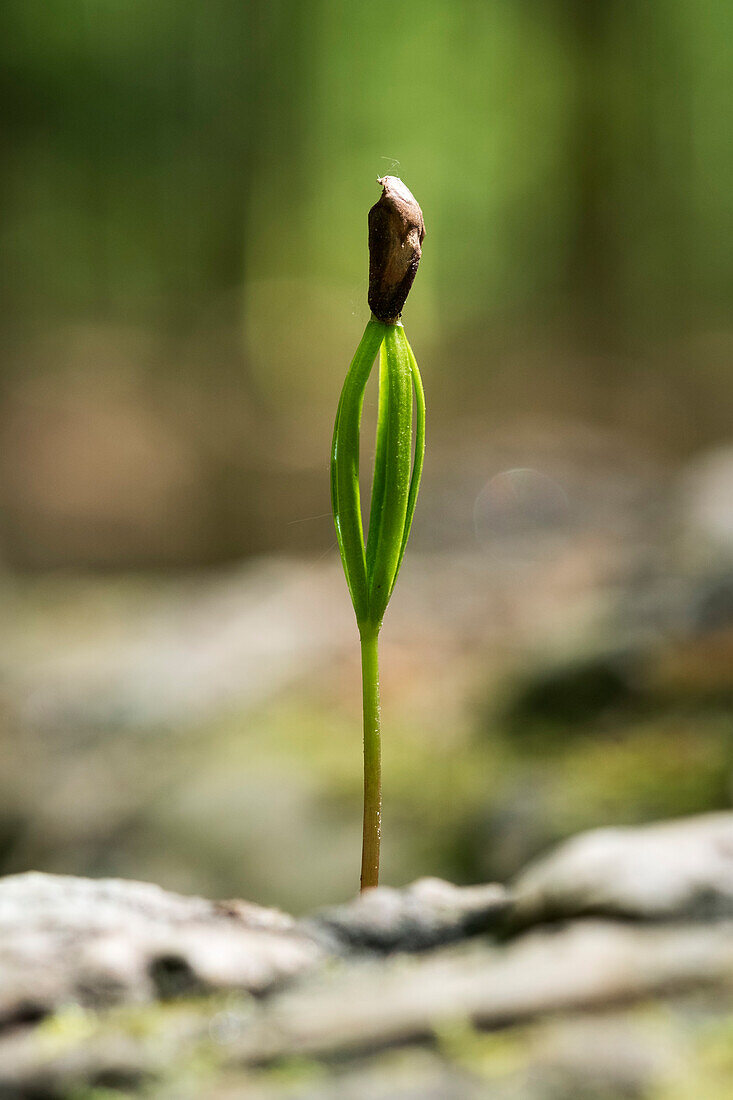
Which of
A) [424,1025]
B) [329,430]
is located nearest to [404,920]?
[424,1025]

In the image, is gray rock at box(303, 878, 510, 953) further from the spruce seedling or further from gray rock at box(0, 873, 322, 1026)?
the spruce seedling

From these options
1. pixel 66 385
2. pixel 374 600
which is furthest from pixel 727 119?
pixel 374 600

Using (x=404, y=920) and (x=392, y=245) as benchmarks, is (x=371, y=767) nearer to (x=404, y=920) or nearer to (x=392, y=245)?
(x=404, y=920)

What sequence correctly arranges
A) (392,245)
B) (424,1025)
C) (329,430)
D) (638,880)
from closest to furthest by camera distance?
1. (424,1025)
2. (638,880)
3. (392,245)
4. (329,430)

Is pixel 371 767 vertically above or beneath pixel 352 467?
beneath

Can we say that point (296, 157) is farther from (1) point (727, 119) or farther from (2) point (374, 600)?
(2) point (374, 600)

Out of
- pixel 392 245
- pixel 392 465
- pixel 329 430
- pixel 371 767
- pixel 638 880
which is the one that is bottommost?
pixel 638 880

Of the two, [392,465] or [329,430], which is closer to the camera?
[392,465]
